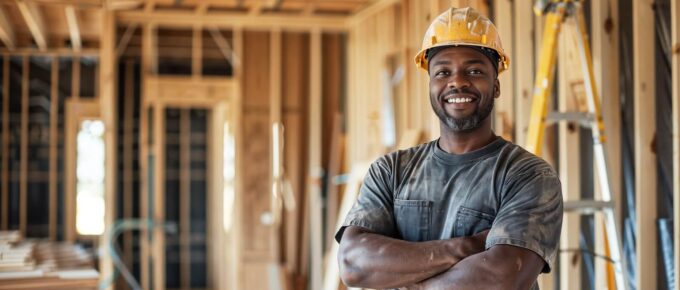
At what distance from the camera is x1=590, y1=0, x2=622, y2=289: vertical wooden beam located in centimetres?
445

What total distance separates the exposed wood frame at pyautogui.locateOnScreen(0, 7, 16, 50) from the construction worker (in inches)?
268

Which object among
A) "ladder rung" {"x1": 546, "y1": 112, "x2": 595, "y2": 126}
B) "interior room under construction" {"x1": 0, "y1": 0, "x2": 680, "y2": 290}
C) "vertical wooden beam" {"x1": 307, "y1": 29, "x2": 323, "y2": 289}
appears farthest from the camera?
"vertical wooden beam" {"x1": 307, "y1": 29, "x2": 323, "y2": 289}

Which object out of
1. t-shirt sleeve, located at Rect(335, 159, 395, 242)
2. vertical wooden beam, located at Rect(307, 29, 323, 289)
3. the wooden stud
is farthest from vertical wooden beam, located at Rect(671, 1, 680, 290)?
the wooden stud

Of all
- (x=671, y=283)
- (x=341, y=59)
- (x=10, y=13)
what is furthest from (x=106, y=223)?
(x=671, y=283)

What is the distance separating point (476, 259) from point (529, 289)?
0.55 feet

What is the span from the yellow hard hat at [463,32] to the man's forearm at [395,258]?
54 cm

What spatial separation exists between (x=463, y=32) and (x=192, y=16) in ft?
23.9

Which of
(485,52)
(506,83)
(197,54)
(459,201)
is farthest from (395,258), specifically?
(197,54)

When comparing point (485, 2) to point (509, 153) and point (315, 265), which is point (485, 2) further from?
point (315, 265)

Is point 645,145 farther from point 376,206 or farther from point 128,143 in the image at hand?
point 128,143

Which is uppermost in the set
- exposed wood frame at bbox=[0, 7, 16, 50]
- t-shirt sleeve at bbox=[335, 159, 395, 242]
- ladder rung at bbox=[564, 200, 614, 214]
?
exposed wood frame at bbox=[0, 7, 16, 50]

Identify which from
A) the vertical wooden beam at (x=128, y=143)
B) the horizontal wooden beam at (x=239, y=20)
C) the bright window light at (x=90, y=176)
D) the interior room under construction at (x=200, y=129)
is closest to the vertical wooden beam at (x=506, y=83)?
the interior room under construction at (x=200, y=129)

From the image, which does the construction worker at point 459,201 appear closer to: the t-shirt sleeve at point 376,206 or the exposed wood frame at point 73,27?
the t-shirt sleeve at point 376,206

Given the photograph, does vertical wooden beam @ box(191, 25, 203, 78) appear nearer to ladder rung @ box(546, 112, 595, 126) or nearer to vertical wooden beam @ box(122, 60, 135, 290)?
vertical wooden beam @ box(122, 60, 135, 290)
